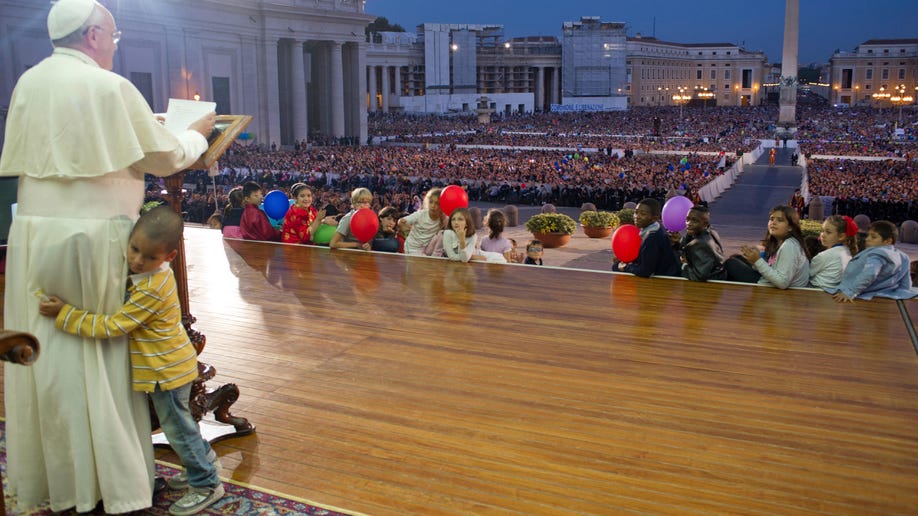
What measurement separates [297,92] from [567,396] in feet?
126

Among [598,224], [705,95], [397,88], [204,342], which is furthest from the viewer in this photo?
[705,95]

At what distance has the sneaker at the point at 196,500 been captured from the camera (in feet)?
9.55

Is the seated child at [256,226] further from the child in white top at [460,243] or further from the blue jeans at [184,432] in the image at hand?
the blue jeans at [184,432]

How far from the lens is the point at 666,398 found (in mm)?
4008

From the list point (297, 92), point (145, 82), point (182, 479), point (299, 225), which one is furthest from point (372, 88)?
point (182, 479)

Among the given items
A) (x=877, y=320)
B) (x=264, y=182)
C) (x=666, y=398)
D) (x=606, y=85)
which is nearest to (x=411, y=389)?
(x=666, y=398)

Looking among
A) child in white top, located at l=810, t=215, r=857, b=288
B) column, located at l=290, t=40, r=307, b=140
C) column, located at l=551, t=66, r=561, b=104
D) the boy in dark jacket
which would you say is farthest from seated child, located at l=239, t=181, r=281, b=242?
column, located at l=551, t=66, r=561, b=104

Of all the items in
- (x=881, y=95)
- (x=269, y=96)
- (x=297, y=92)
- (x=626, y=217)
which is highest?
(x=881, y=95)

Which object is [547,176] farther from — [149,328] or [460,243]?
[149,328]

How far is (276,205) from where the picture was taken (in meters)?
9.42

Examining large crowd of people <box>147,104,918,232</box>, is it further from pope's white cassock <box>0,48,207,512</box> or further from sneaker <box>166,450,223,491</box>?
pope's white cassock <box>0,48,207,512</box>

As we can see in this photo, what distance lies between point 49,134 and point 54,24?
38cm

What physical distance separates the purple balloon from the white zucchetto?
651cm

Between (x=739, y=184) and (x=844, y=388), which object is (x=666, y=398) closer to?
(x=844, y=388)
